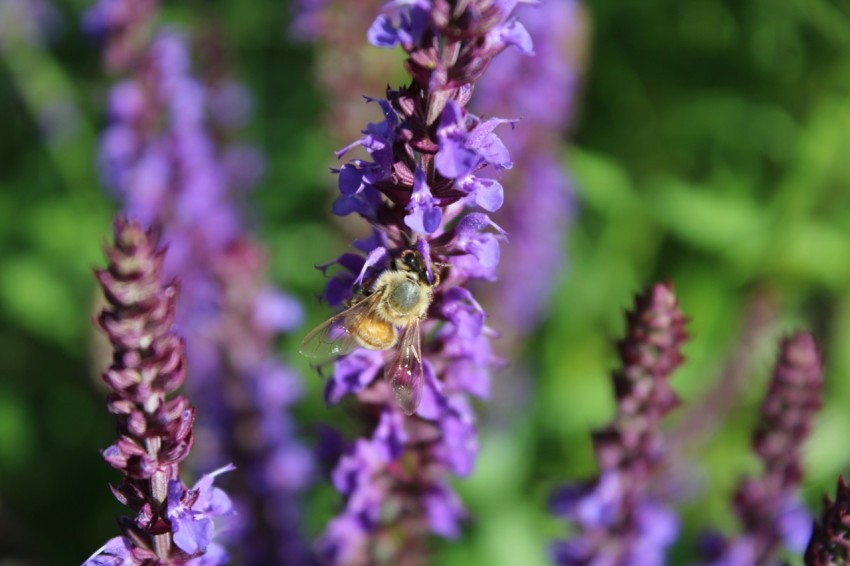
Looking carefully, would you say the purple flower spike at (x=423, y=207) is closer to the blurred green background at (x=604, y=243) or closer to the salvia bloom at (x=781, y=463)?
the salvia bloom at (x=781, y=463)

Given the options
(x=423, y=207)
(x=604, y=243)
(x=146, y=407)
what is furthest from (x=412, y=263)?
(x=604, y=243)

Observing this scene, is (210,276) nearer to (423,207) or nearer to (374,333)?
(374,333)

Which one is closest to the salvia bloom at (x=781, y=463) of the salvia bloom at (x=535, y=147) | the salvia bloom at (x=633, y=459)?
the salvia bloom at (x=633, y=459)

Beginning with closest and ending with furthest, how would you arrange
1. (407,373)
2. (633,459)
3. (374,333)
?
(407,373), (374,333), (633,459)

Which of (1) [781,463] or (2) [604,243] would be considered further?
(2) [604,243]

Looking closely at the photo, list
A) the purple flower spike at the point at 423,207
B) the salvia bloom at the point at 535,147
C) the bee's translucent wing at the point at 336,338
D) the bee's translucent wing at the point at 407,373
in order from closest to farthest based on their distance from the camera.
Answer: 1. the purple flower spike at the point at 423,207
2. the bee's translucent wing at the point at 407,373
3. the bee's translucent wing at the point at 336,338
4. the salvia bloom at the point at 535,147

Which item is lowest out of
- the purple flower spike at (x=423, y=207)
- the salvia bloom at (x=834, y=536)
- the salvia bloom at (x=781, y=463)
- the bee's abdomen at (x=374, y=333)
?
the salvia bloom at (x=834, y=536)

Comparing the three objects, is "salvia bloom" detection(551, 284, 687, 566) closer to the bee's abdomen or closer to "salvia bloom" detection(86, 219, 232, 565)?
the bee's abdomen
